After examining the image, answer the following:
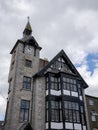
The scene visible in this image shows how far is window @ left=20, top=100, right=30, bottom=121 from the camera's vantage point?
71.7ft

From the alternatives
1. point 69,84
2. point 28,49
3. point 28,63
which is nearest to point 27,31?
point 28,49

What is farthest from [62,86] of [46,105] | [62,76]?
[46,105]

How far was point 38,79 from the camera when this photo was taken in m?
24.6

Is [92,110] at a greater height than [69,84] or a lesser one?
lesser

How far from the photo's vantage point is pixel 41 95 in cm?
2370

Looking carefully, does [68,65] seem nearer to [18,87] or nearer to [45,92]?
[45,92]

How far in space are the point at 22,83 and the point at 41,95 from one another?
322 centimetres

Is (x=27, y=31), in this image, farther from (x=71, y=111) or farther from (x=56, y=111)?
(x=71, y=111)

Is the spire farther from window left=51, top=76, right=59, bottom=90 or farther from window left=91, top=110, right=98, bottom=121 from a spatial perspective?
window left=91, top=110, right=98, bottom=121

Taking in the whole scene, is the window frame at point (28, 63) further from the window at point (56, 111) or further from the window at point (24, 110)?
the window at point (56, 111)

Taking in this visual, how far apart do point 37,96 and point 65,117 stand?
15.7 feet

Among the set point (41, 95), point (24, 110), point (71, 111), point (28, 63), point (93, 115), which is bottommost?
point (93, 115)

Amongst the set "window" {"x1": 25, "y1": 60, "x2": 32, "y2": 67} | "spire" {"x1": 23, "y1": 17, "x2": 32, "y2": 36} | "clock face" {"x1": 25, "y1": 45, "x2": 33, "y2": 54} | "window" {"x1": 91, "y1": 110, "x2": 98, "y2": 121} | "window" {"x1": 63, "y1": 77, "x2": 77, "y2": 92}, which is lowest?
"window" {"x1": 91, "y1": 110, "x2": 98, "y2": 121}

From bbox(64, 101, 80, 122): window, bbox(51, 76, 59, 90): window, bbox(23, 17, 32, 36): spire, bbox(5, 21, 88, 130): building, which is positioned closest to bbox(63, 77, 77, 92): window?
bbox(5, 21, 88, 130): building
